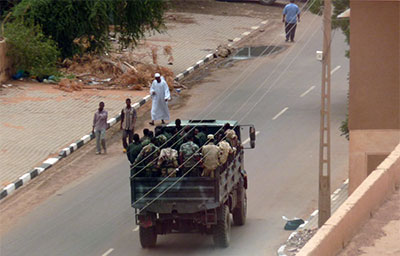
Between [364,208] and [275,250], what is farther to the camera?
[275,250]

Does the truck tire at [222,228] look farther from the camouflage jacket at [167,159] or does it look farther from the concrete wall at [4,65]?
the concrete wall at [4,65]

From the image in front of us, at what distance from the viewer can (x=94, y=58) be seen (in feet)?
109

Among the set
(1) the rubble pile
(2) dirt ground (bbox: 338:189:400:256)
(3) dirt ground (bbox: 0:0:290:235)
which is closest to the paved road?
(3) dirt ground (bbox: 0:0:290:235)

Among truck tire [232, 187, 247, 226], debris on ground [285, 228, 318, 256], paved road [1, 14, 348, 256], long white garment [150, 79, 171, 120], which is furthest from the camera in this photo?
long white garment [150, 79, 171, 120]

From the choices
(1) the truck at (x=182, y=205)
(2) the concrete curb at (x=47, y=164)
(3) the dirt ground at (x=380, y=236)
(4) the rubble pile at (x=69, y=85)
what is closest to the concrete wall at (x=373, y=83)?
(1) the truck at (x=182, y=205)

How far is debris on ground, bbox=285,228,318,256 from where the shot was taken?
18.8m

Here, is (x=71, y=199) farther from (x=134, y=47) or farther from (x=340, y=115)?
(x=134, y=47)

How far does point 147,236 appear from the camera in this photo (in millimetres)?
19016

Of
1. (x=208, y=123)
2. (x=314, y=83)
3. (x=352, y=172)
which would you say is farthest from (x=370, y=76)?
(x=314, y=83)

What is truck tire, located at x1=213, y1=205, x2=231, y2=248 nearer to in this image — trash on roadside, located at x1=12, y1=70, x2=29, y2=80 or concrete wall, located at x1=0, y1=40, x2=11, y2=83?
concrete wall, located at x1=0, y1=40, x2=11, y2=83

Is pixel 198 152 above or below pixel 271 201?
above

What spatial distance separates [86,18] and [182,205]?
14.8 meters

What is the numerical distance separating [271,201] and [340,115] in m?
7.20

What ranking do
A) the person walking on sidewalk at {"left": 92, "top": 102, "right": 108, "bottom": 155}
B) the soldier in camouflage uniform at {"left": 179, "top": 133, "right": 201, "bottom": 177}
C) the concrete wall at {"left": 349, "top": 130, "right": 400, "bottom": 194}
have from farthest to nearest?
the person walking on sidewalk at {"left": 92, "top": 102, "right": 108, "bottom": 155} → the concrete wall at {"left": 349, "top": 130, "right": 400, "bottom": 194} → the soldier in camouflage uniform at {"left": 179, "top": 133, "right": 201, "bottom": 177}
